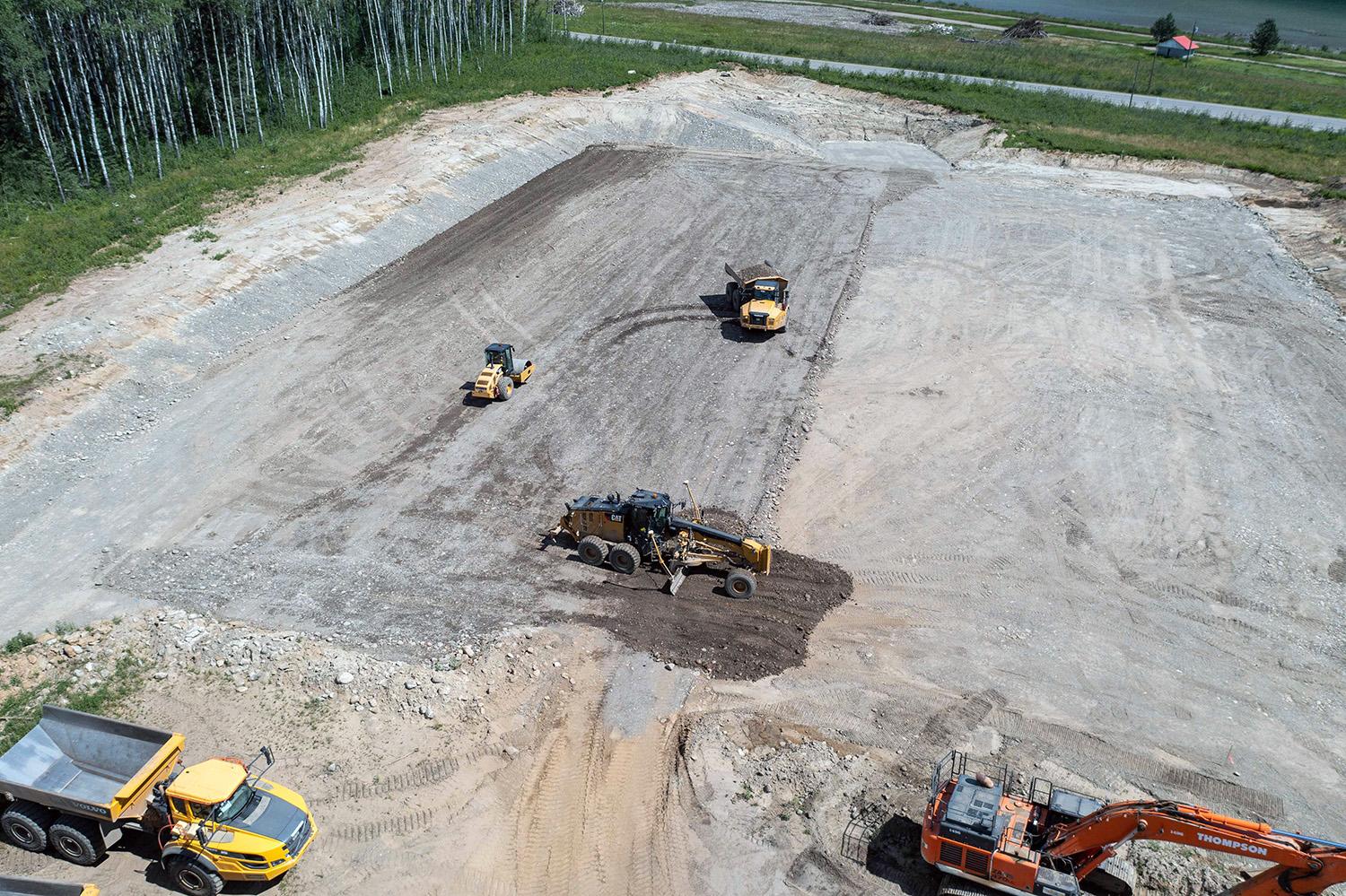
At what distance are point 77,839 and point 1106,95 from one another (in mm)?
66729

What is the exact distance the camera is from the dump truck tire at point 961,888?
13.1 metres

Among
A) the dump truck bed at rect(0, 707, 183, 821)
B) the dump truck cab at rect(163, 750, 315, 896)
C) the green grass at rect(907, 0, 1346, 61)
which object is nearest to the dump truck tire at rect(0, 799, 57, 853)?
the dump truck bed at rect(0, 707, 183, 821)

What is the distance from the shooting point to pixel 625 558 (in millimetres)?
20234

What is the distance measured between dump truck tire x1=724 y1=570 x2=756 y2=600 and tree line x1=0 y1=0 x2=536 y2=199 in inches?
1247

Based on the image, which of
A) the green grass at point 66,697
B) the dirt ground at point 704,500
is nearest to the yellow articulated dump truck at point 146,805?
the dirt ground at point 704,500

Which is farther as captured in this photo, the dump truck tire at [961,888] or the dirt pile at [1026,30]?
the dirt pile at [1026,30]

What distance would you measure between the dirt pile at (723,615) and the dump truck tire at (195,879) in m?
7.84

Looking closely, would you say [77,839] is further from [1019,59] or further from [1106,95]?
[1019,59]

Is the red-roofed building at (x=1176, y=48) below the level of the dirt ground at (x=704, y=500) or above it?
above

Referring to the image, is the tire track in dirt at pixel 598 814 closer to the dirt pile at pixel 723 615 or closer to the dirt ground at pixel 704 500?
the dirt ground at pixel 704 500

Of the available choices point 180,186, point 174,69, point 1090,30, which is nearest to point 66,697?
point 180,186

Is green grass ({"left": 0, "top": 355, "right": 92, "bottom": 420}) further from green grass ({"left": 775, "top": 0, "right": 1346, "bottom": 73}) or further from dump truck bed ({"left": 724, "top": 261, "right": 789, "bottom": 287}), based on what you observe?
green grass ({"left": 775, "top": 0, "right": 1346, "bottom": 73})

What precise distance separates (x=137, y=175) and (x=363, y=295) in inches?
562

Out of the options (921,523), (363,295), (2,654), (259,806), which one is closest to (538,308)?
(363,295)
